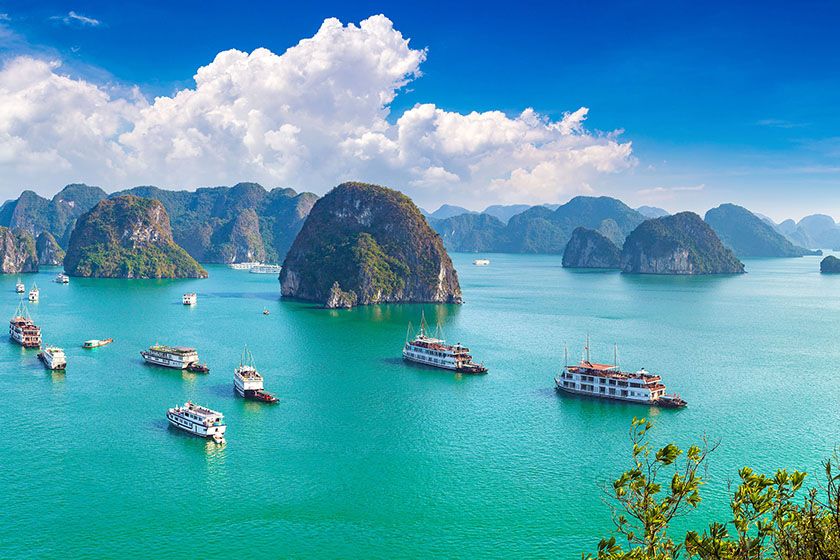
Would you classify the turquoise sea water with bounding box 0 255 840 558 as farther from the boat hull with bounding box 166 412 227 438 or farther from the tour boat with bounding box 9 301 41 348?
the tour boat with bounding box 9 301 41 348

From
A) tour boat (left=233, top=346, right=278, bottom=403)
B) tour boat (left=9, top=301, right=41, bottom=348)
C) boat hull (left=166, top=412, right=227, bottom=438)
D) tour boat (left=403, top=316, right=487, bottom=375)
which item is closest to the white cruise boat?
boat hull (left=166, top=412, right=227, bottom=438)

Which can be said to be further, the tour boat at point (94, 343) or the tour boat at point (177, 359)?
the tour boat at point (94, 343)

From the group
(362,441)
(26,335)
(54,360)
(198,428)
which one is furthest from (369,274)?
(198,428)

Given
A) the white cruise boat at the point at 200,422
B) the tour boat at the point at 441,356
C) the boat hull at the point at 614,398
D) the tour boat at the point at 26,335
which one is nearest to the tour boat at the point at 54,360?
the tour boat at the point at 26,335

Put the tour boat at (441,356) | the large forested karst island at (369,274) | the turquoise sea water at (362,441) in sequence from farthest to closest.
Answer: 1. the large forested karst island at (369,274)
2. the tour boat at (441,356)
3. the turquoise sea water at (362,441)

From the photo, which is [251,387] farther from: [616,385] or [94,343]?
[94,343]

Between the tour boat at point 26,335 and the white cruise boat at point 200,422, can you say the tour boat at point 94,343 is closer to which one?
the tour boat at point 26,335

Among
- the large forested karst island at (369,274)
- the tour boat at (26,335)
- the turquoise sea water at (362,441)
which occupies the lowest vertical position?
the turquoise sea water at (362,441)

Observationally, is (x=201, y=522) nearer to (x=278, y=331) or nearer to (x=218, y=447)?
(x=218, y=447)
